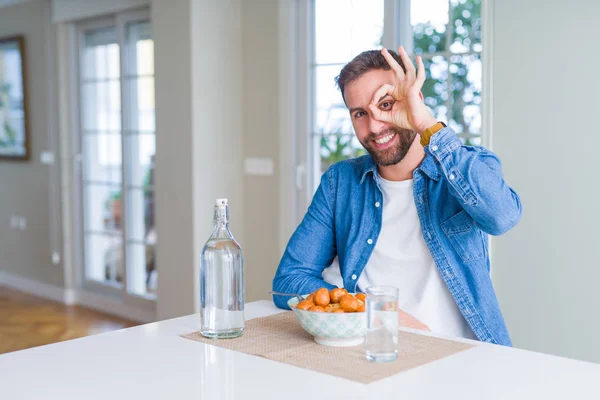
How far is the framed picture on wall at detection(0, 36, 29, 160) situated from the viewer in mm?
6055

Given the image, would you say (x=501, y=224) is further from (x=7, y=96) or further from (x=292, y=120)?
(x=7, y=96)

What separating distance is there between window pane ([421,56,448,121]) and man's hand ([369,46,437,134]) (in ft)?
4.96

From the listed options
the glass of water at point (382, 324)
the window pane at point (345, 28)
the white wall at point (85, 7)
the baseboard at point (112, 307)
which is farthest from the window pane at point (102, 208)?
the glass of water at point (382, 324)

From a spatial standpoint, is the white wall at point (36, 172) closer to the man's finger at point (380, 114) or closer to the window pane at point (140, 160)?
the window pane at point (140, 160)

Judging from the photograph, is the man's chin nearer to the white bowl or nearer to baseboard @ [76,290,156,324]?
the white bowl

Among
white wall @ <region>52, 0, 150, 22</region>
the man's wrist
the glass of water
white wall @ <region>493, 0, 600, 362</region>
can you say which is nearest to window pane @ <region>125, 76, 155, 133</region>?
white wall @ <region>52, 0, 150, 22</region>

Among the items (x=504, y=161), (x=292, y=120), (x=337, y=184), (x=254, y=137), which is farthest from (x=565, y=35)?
(x=254, y=137)

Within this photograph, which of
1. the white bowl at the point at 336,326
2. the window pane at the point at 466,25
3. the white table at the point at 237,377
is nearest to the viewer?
the white table at the point at 237,377

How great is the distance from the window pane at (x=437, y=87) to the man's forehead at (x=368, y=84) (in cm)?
148

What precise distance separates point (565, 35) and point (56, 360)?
2430 millimetres

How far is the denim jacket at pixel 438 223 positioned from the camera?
6.06 ft

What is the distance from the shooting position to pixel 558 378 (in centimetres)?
138

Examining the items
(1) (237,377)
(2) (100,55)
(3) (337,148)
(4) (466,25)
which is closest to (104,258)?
(2) (100,55)

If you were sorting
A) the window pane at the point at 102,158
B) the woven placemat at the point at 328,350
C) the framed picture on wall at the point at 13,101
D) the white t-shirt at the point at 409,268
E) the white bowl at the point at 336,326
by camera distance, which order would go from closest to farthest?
the woven placemat at the point at 328,350, the white bowl at the point at 336,326, the white t-shirt at the point at 409,268, the window pane at the point at 102,158, the framed picture on wall at the point at 13,101
